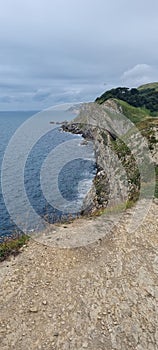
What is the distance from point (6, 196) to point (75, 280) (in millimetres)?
31286

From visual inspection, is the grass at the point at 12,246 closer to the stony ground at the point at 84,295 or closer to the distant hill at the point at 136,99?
the stony ground at the point at 84,295

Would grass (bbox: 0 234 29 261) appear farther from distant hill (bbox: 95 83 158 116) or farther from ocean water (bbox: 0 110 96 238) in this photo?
distant hill (bbox: 95 83 158 116)

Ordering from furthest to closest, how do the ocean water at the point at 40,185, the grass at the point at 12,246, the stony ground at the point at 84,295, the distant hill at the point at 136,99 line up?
the distant hill at the point at 136,99, the ocean water at the point at 40,185, the grass at the point at 12,246, the stony ground at the point at 84,295

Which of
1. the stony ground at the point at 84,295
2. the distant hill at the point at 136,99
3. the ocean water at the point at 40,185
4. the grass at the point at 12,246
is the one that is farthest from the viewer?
the distant hill at the point at 136,99

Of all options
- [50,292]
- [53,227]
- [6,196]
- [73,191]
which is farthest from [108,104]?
[50,292]

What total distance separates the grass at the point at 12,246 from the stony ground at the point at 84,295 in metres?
0.42

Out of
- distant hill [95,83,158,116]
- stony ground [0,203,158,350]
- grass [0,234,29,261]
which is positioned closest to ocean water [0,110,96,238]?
grass [0,234,29,261]

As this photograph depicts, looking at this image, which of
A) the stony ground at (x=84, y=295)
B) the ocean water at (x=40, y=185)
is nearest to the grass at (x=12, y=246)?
the stony ground at (x=84, y=295)

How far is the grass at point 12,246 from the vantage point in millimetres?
16734

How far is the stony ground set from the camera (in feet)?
42.1

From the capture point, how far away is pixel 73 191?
5047 cm

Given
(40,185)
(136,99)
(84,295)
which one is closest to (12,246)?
(84,295)

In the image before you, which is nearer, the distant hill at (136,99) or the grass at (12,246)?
the grass at (12,246)

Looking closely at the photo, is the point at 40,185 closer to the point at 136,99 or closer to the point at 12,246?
the point at 12,246
